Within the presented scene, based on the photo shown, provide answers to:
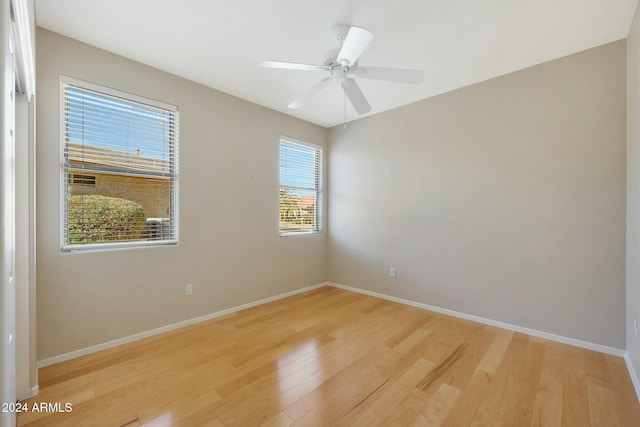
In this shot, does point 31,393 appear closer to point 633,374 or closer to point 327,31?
point 327,31

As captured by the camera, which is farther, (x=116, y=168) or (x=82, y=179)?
(x=116, y=168)

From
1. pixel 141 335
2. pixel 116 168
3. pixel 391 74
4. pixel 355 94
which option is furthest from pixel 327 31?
pixel 141 335

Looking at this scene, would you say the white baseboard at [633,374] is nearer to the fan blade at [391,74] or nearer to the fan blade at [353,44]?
the fan blade at [391,74]

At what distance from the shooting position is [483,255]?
10.1 feet

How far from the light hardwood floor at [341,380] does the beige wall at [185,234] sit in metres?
0.33

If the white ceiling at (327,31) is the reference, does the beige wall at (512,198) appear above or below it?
below

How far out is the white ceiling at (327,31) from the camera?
1943mm

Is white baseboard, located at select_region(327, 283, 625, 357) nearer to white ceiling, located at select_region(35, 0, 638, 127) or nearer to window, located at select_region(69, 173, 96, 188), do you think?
white ceiling, located at select_region(35, 0, 638, 127)

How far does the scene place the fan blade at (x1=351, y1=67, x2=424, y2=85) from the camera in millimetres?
2010

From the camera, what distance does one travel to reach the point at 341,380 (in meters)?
2.03

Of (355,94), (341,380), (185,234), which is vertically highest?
(355,94)

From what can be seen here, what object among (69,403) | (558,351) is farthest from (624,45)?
(69,403)

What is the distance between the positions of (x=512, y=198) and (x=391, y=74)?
6.23ft

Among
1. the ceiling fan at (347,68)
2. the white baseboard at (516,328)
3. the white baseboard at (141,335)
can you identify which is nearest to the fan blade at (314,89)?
the ceiling fan at (347,68)
